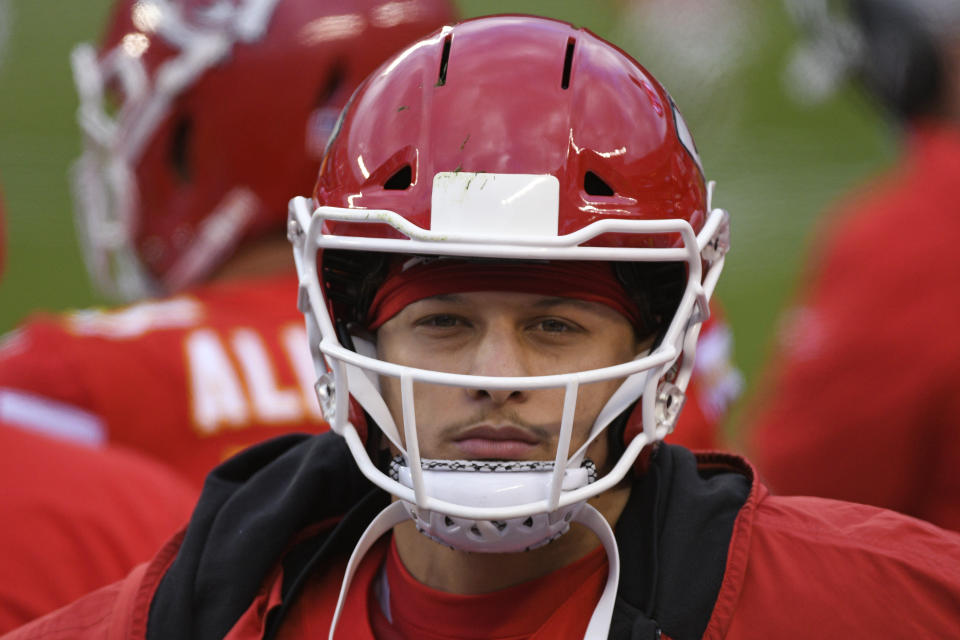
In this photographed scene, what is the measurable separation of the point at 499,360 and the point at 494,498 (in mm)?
171

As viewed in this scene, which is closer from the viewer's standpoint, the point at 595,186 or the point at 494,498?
the point at 494,498

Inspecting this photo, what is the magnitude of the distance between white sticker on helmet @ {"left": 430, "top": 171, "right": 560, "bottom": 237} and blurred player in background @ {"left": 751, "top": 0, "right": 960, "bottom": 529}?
169cm

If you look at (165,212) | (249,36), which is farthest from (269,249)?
(249,36)

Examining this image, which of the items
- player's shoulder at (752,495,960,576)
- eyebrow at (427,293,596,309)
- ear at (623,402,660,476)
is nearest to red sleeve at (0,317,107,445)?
eyebrow at (427,293,596,309)

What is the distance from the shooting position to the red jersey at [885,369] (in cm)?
315

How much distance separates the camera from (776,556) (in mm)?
1729

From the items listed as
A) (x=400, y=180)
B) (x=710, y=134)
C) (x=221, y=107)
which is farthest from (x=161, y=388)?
(x=710, y=134)

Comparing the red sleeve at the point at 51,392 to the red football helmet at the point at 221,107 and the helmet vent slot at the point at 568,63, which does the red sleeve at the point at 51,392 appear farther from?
the helmet vent slot at the point at 568,63

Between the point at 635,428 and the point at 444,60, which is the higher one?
the point at 444,60

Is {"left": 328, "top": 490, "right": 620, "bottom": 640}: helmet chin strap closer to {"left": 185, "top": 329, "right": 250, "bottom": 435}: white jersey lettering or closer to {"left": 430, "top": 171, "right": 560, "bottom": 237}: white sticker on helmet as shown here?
{"left": 430, "top": 171, "right": 560, "bottom": 237}: white sticker on helmet

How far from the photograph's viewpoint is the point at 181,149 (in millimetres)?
3596

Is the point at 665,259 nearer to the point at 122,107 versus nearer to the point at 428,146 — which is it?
the point at 428,146

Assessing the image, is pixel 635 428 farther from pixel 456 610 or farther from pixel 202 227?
pixel 202 227

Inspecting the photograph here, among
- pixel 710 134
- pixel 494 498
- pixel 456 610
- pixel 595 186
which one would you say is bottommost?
pixel 710 134
